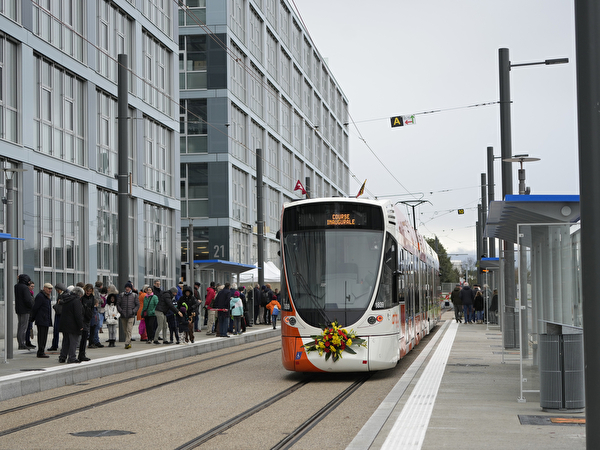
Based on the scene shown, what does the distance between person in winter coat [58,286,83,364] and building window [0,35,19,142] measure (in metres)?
9.41

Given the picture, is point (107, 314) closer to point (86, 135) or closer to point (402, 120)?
point (86, 135)

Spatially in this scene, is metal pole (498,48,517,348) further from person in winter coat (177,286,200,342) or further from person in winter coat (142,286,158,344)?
person in winter coat (142,286,158,344)

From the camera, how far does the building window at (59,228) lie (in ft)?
84.0

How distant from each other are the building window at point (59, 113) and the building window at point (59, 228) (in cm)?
98

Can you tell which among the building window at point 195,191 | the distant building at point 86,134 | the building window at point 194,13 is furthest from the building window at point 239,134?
the distant building at point 86,134

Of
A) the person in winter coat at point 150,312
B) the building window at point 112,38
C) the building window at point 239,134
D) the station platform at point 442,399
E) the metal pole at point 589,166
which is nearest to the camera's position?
the metal pole at point 589,166

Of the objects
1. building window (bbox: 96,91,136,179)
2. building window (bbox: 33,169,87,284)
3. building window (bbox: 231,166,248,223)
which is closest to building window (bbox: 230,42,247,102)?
building window (bbox: 231,166,248,223)

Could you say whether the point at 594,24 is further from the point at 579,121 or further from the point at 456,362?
the point at 456,362

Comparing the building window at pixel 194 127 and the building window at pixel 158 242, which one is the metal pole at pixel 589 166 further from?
the building window at pixel 194 127

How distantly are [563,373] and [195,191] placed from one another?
3711cm

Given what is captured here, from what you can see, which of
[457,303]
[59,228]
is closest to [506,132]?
[59,228]

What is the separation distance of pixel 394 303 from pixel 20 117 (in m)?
14.8

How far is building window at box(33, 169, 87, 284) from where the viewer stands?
25609mm

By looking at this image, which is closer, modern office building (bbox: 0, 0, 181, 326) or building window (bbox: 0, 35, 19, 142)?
building window (bbox: 0, 35, 19, 142)
